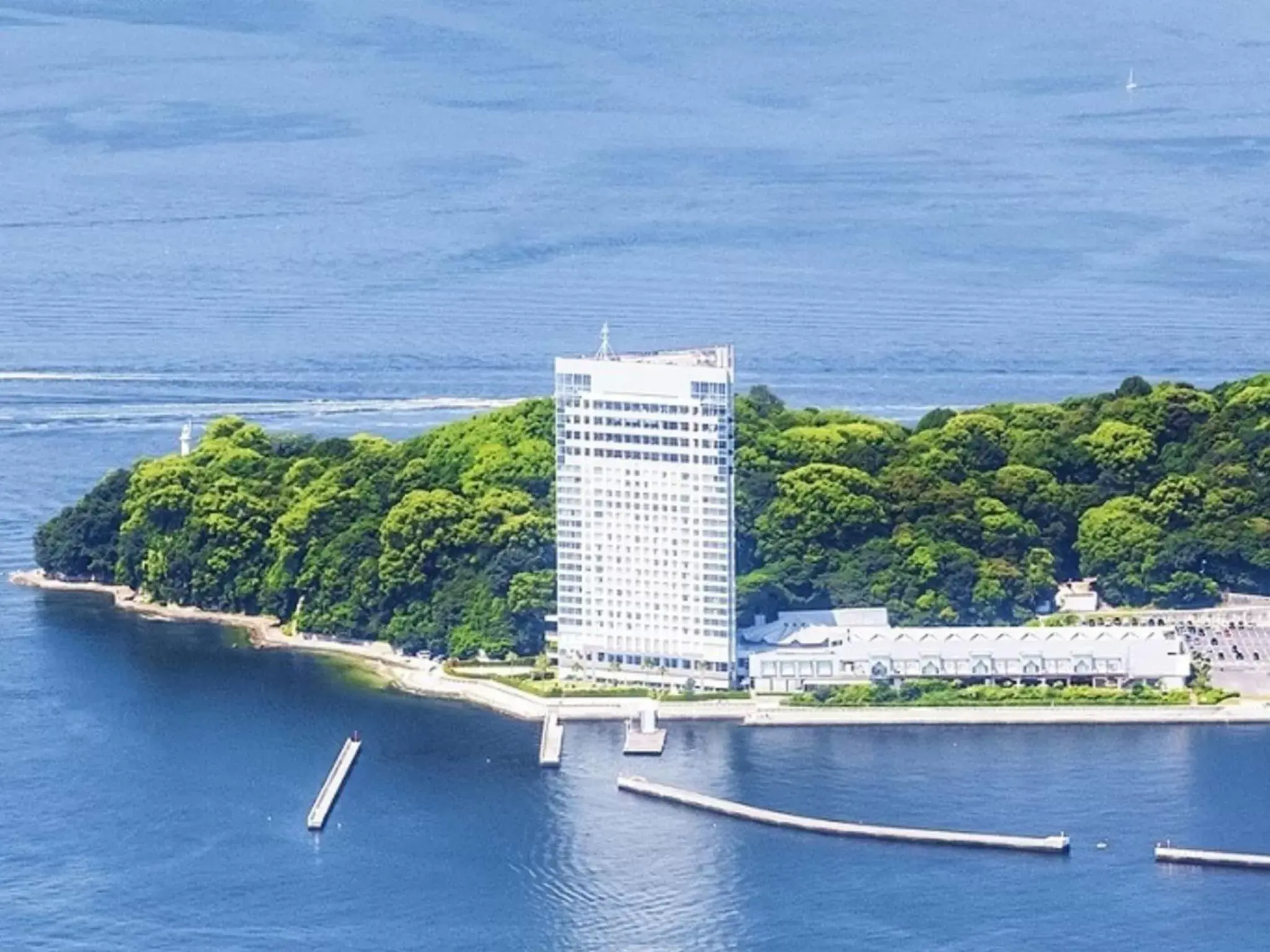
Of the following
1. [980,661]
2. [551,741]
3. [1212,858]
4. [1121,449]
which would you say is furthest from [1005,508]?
[1212,858]

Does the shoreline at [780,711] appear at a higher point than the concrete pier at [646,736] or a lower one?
higher

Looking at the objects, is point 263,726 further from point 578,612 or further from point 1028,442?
point 1028,442

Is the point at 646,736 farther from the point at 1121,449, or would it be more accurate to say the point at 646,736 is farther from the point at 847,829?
the point at 1121,449

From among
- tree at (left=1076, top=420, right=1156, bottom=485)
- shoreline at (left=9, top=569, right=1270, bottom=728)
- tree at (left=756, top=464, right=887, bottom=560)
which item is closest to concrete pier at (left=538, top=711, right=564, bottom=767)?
shoreline at (left=9, top=569, right=1270, bottom=728)

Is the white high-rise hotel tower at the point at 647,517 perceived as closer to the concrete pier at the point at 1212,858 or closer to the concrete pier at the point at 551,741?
the concrete pier at the point at 551,741

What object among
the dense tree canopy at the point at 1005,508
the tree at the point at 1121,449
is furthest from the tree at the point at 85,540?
the tree at the point at 1121,449

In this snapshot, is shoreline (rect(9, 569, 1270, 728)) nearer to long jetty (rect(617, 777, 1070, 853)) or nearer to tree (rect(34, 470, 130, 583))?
long jetty (rect(617, 777, 1070, 853))
